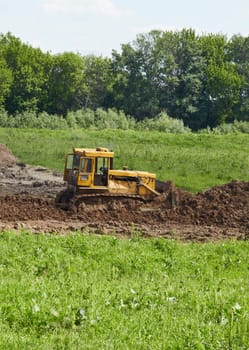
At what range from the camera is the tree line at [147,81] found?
8162cm

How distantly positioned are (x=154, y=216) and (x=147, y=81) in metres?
62.3

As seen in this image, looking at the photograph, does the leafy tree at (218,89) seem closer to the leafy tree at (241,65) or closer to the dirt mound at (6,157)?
the leafy tree at (241,65)

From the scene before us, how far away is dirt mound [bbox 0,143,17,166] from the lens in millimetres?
40834

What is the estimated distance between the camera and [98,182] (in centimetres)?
2380

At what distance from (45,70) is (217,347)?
80.4 metres

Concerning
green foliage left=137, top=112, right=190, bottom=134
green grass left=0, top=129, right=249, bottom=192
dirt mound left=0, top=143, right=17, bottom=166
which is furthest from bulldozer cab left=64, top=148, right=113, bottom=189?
green foliage left=137, top=112, right=190, bottom=134

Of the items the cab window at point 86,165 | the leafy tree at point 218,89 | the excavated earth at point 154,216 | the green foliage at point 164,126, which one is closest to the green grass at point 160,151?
the excavated earth at point 154,216

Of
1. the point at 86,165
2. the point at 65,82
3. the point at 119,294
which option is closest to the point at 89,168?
the point at 86,165

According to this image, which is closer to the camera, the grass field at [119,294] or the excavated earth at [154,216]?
the grass field at [119,294]

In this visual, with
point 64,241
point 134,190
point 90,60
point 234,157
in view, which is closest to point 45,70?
point 90,60

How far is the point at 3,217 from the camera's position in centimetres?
2091

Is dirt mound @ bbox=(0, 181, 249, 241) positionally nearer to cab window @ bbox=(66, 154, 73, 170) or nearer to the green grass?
cab window @ bbox=(66, 154, 73, 170)

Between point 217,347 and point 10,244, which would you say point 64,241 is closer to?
point 10,244

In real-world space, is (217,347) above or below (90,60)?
below
